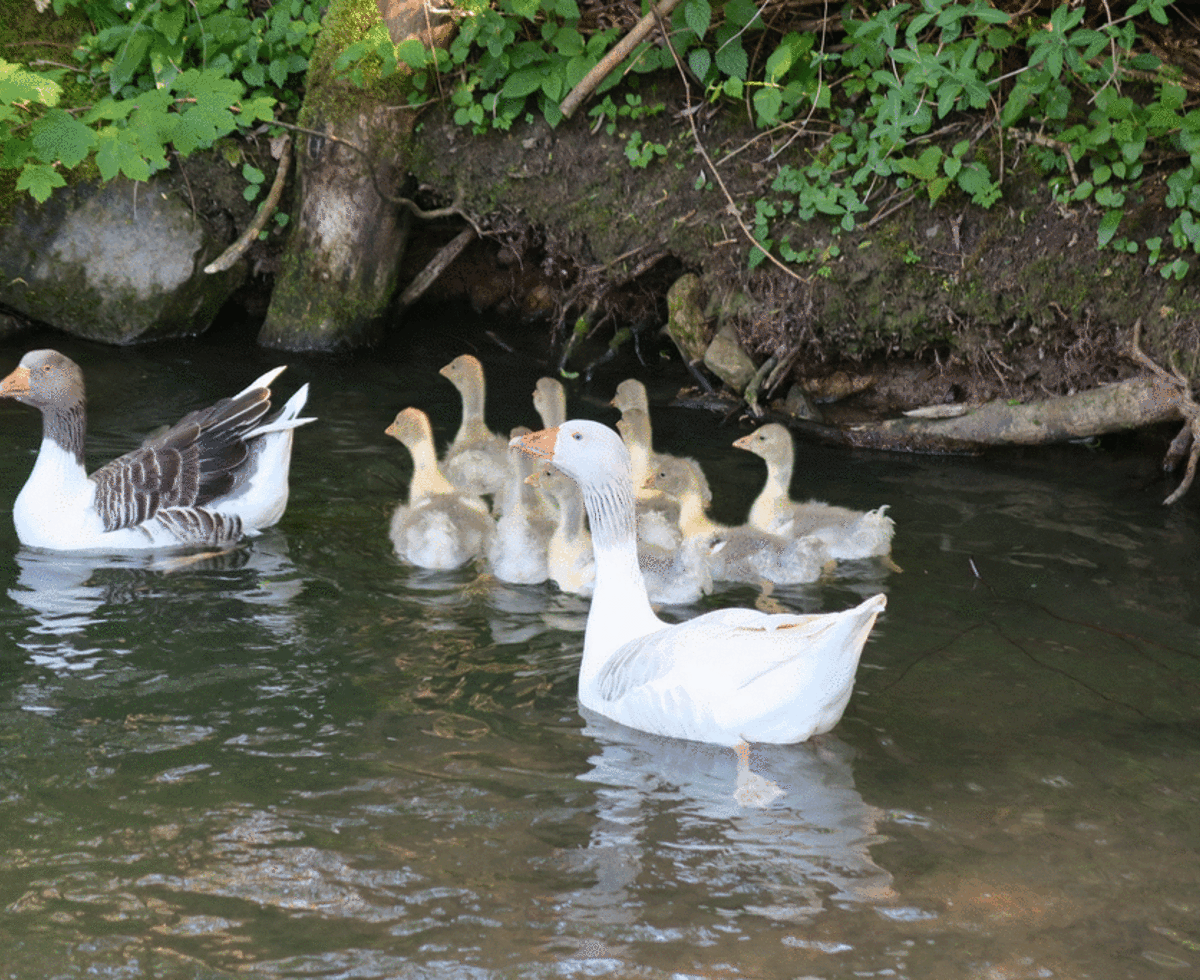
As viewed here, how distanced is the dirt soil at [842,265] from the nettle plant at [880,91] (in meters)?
0.18

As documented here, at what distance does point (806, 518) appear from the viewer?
7430 mm

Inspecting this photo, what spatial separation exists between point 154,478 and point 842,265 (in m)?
5.48

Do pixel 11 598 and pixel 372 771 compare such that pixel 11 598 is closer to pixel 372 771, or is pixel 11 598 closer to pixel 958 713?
pixel 372 771

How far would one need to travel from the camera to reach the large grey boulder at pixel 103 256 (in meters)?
11.7

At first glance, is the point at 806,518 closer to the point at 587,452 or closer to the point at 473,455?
the point at 587,452

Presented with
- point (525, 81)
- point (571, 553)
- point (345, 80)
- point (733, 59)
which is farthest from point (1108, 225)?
point (345, 80)

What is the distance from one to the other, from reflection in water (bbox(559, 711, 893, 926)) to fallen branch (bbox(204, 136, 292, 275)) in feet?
24.8

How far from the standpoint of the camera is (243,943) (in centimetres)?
381

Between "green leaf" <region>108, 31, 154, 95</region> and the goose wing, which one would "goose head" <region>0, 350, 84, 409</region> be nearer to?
the goose wing

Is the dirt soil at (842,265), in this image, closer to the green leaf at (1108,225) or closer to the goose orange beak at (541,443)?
the green leaf at (1108,225)

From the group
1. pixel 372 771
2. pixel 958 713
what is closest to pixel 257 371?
pixel 372 771

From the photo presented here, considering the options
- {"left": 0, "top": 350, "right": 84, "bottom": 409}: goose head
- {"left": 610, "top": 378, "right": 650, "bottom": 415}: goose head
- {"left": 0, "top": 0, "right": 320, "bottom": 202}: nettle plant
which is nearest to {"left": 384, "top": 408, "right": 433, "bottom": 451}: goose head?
{"left": 610, "top": 378, "right": 650, "bottom": 415}: goose head

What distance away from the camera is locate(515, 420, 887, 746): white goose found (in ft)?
15.7

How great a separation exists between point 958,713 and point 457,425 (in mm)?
5492
